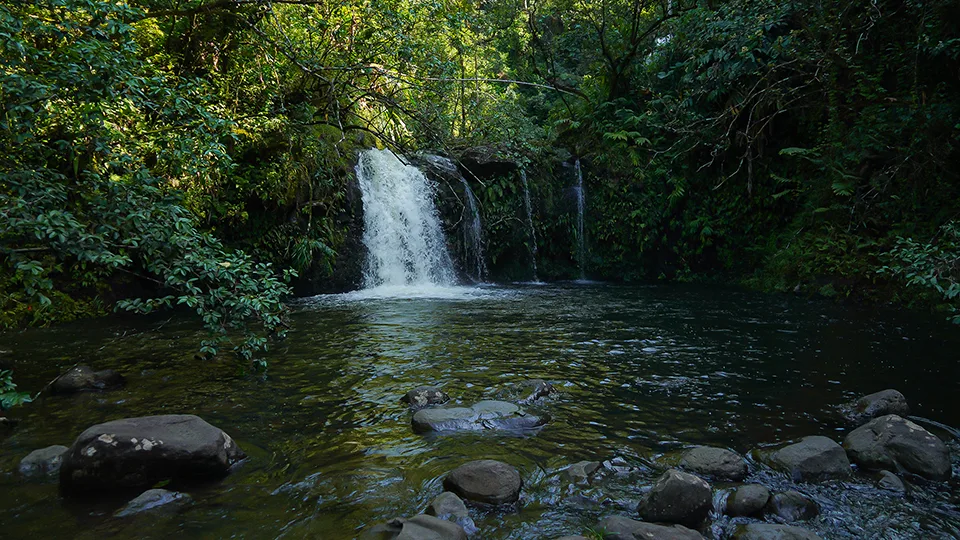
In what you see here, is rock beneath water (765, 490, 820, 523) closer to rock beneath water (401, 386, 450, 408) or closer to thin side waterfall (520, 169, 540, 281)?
rock beneath water (401, 386, 450, 408)

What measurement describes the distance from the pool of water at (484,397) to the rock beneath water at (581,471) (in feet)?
0.35

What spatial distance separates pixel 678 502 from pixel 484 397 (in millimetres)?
2505

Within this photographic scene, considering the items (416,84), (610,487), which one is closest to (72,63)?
(610,487)

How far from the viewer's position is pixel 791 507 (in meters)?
3.36

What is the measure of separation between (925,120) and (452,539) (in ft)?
35.9

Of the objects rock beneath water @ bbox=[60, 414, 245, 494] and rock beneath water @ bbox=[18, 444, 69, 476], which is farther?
rock beneath water @ bbox=[18, 444, 69, 476]

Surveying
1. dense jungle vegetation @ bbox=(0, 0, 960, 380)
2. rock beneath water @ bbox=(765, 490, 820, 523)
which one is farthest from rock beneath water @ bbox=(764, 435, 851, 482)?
dense jungle vegetation @ bbox=(0, 0, 960, 380)

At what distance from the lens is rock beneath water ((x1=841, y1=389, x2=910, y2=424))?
4.75 m

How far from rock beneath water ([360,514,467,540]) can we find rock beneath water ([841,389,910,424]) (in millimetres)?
3758

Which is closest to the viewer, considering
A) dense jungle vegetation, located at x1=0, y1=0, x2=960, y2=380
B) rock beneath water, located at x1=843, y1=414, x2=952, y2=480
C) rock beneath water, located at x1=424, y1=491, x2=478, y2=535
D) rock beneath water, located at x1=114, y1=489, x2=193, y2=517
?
rock beneath water, located at x1=424, y1=491, x2=478, y2=535

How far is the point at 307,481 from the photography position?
3.79 m

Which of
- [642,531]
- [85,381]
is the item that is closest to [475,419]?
[642,531]

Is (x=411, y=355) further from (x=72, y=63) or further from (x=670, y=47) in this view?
(x=670, y=47)

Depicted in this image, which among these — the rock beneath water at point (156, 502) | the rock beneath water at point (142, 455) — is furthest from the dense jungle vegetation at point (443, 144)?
the rock beneath water at point (156, 502)
